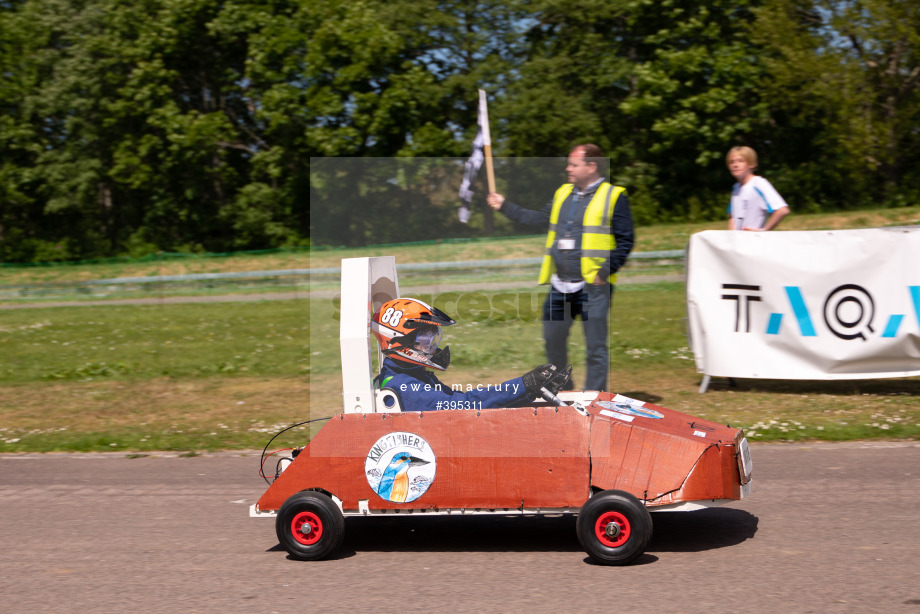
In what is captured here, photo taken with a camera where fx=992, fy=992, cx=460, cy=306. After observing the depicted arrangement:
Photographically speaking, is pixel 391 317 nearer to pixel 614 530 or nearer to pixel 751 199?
pixel 614 530

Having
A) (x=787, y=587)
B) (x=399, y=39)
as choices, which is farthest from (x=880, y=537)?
(x=399, y=39)

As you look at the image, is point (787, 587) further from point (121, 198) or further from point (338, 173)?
point (121, 198)

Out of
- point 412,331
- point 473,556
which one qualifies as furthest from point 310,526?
point 412,331

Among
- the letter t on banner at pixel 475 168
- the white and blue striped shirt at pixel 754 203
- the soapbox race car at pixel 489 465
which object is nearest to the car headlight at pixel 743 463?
the soapbox race car at pixel 489 465

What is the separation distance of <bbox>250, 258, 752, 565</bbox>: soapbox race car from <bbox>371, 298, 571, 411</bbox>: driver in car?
0.27 ft

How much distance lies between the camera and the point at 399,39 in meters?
30.7

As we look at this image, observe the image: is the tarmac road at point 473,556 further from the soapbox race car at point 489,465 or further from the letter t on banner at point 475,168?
the letter t on banner at point 475,168

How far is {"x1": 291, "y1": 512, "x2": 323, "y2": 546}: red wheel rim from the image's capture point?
204 inches

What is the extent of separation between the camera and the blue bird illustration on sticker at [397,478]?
513 cm

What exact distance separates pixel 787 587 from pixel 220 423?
19.3ft

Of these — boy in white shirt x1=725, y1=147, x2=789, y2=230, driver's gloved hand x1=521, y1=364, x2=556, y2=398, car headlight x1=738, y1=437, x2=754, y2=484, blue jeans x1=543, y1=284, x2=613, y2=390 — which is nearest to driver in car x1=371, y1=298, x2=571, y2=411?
driver's gloved hand x1=521, y1=364, x2=556, y2=398

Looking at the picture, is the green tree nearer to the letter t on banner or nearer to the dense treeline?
the dense treeline

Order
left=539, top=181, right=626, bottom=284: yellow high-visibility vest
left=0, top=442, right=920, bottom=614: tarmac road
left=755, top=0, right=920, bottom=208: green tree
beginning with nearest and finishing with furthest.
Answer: left=0, top=442, right=920, bottom=614: tarmac road < left=539, top=181, right=626, bottom=284: yellow high-visibility vest < left=755, top=0, right=920, bottom=208: green tree

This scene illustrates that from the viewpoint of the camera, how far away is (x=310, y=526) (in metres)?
5.18
